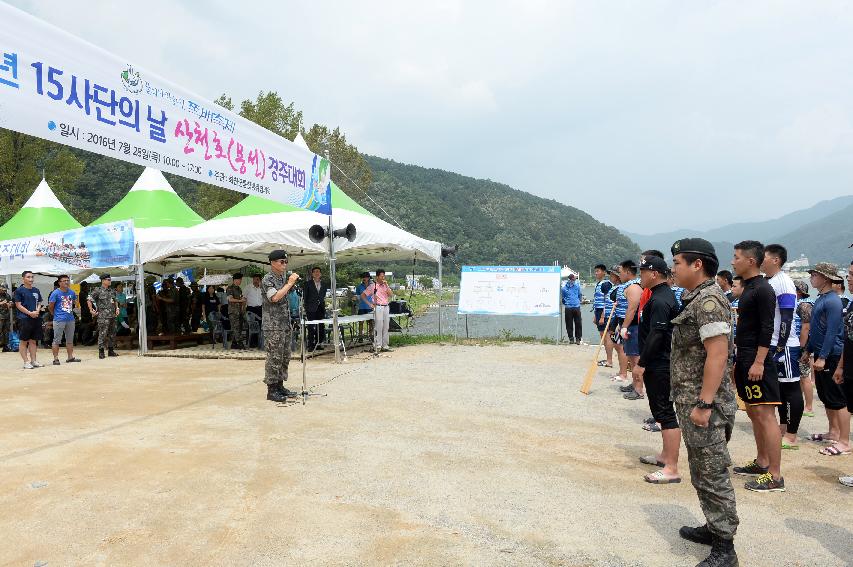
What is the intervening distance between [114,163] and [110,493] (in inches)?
2298

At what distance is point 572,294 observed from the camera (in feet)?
41.6

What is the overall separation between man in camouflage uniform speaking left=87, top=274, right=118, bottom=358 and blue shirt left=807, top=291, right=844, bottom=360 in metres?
12.1

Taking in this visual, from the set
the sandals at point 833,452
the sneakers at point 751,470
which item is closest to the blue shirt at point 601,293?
the sandals at point 833,452

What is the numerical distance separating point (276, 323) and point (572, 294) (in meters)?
8.32

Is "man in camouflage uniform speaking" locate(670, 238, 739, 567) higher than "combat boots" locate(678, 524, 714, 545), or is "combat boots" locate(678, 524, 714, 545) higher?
"man in camouflage uniform speaking" locate(670, 238, 739, 567)

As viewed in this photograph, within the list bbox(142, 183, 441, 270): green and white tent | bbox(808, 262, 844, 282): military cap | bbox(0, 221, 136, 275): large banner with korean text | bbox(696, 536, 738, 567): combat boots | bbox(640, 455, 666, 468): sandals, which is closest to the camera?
bbox(696, 536, 738, 567): combat boots

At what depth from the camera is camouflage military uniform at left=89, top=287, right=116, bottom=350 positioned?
11.2m

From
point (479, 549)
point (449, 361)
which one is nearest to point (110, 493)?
point (479, 549)

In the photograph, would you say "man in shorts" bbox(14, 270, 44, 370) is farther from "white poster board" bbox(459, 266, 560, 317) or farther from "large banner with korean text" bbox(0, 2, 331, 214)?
"white poster board" bbox(459, 266, 560, 317)

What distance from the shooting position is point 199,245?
10469 millimetres

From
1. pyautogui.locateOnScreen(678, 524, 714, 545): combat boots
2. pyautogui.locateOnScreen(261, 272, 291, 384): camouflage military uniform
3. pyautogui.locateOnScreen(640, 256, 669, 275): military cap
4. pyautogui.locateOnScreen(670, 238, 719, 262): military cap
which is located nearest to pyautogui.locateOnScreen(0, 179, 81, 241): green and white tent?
pyautogui.locateOnScreen(261, 272, 291, 384): camouflage military uniform

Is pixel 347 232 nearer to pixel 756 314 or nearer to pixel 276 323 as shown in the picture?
pixel 276 323

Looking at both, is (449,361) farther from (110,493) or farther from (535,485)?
(110,493)

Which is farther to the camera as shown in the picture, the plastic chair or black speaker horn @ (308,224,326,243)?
the plastic chair
